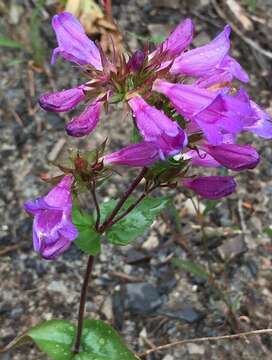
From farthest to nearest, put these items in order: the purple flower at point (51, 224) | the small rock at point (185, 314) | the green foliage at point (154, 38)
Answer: the green foliage at point (154, 38), the small rock at point (185, 314), the purple flower at point (51, 224)

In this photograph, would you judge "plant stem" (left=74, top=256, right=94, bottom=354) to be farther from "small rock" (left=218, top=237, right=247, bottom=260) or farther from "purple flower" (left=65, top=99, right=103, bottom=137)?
"small rock" (left=218, top=237, right=247, bottom=260)

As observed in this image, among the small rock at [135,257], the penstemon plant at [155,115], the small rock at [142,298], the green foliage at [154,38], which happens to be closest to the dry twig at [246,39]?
the green foliage at [154,38]

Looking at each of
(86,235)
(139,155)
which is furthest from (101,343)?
(139,155)

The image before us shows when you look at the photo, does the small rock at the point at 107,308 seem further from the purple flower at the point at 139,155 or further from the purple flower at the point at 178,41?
the purple flower at the point at 178,41

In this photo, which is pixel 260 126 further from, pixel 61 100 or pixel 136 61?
pixel 61 100

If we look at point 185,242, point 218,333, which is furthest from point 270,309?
point 185,242

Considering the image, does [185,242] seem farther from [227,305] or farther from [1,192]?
[1,192]
